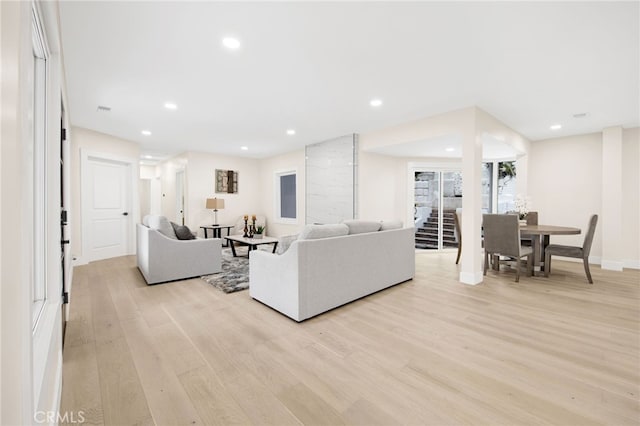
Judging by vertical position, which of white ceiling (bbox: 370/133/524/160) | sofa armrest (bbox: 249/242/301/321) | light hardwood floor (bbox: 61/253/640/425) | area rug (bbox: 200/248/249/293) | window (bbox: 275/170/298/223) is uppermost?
white ceiling (bbox: 370/133/524/160)

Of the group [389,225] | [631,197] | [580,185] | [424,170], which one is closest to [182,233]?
[389,225]

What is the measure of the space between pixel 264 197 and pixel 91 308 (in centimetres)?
563

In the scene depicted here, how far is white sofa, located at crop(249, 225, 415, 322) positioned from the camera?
265cm

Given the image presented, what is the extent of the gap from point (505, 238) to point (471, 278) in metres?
0.82

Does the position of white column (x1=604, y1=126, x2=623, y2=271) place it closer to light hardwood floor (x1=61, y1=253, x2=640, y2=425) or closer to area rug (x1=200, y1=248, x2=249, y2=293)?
light hardwood floor (x1=61, y1=253, x2=640, y2=425)

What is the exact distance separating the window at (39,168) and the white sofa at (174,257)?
2129mm

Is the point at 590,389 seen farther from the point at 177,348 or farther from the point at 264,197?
the point at 264,197

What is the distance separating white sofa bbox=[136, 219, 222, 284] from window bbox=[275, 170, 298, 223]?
10.9 feet

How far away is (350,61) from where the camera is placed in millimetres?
2770

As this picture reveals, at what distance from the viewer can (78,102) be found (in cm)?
392

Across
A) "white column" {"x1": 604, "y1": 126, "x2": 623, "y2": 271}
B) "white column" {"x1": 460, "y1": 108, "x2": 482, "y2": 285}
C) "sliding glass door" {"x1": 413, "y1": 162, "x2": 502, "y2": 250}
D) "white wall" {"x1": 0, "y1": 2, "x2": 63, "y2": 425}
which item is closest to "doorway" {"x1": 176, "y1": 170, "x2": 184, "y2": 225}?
"sliding glass door" {"x1": 413, "y1": 162, "x2": 502, "y2": 250}

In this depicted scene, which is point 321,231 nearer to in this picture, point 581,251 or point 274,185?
point 581,251

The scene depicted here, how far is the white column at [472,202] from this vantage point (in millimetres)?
3898

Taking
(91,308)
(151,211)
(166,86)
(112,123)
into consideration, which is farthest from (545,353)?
(151,211)
